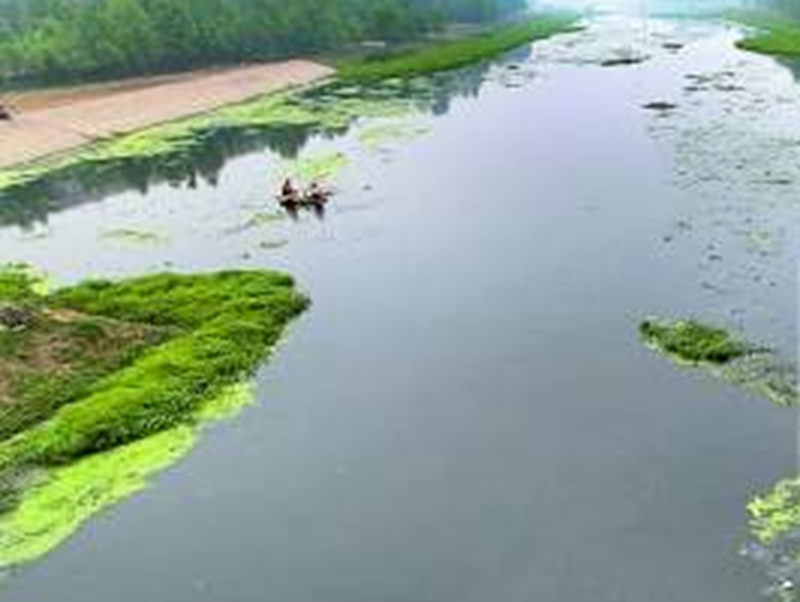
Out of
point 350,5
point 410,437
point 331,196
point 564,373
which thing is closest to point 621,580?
point 410,437

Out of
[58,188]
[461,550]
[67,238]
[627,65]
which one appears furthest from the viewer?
[627,65]

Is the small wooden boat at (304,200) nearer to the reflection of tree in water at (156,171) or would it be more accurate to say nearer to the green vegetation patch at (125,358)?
the reflection of tree in water at (156,171)

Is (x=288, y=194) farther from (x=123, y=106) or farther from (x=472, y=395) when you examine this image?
(x=123, y=106)

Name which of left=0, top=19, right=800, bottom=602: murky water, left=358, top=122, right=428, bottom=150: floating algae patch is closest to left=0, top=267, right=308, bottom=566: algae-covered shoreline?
left=0, top=19, right=800, bottom=602: murky water

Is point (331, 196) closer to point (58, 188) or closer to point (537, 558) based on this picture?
point (58, 188)

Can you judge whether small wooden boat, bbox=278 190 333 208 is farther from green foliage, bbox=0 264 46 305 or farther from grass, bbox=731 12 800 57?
grass, bbox=731 12 800 57

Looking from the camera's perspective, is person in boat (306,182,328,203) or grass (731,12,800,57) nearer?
person in boat (306,182,328,203)

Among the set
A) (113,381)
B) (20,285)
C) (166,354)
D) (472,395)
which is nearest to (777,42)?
(20,285)
